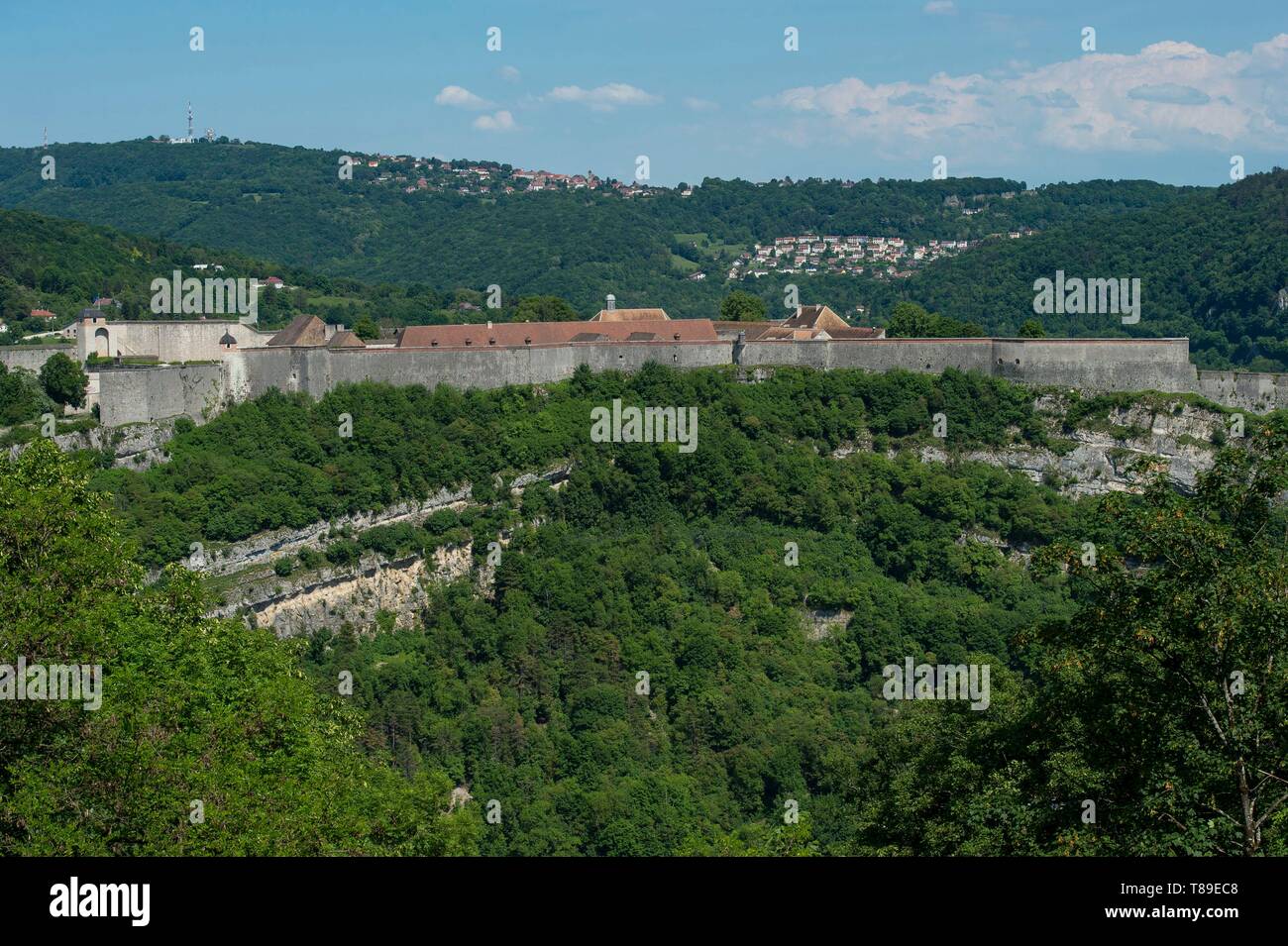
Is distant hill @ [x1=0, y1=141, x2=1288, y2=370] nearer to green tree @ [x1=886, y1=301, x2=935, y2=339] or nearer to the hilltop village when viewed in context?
green tree @ [x1=886, y1=301, x2=935, y2=339]

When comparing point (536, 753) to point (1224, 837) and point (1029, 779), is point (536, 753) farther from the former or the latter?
point (1224, 837)

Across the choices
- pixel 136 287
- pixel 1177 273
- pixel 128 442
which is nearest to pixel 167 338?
pixel 128 442

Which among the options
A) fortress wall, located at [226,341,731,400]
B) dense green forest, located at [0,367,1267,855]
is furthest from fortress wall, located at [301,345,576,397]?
dense green forest, located at [0,367,1267,855]

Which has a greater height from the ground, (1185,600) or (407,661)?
(1185,600)

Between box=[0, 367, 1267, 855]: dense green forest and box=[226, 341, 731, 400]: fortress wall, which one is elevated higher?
box=[226, 341, 731, 400]: fortress wall

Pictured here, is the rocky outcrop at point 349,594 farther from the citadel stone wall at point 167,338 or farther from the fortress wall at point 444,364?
the citadel stone wall at point 167,338

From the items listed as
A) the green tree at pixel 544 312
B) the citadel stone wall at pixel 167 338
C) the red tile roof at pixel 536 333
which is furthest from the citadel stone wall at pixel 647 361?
the green tree at pixel 544 312
